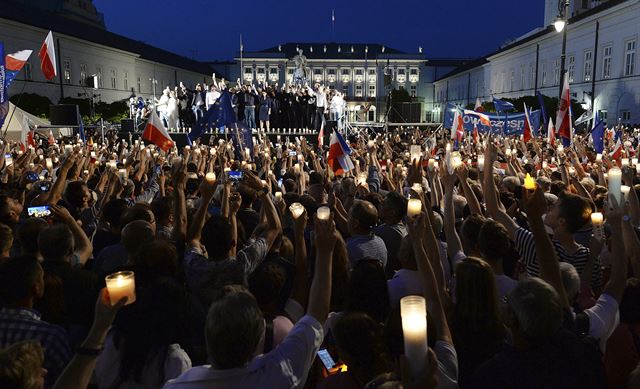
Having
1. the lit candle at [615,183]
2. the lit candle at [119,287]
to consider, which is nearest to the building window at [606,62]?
the lit candle at [615,183]

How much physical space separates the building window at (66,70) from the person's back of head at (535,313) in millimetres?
48001

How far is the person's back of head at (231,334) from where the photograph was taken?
2234 mm

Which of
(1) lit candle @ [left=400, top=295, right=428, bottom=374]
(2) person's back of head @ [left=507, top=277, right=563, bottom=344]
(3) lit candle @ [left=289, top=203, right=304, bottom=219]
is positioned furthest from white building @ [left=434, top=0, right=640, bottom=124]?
(1) lit candle @ [left=400, top=295, right=428, bottom=374]

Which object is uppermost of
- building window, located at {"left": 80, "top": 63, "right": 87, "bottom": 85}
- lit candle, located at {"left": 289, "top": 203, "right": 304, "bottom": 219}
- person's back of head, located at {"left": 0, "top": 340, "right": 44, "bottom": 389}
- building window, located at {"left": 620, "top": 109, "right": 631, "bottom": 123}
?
building window, located at {"left": 80, "top": 63, "right": 87, "bottom": 85}

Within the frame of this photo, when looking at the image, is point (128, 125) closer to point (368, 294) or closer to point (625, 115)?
point (368, 294)

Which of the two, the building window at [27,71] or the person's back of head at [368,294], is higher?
the building window at [27,71]

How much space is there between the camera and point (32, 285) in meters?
2.91

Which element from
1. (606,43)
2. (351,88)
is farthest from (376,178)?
(351,88)

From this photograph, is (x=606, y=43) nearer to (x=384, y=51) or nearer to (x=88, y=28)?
(x=88, y=28)

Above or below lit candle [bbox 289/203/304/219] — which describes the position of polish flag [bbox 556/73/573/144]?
above

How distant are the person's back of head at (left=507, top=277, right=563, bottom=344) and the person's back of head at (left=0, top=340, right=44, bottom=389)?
1.82 metres

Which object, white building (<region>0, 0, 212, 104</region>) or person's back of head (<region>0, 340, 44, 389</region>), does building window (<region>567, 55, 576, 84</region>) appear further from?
person's back of head (<region>0, 340, 44, 389</region>)

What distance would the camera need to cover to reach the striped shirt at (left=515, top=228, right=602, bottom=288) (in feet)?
13.5

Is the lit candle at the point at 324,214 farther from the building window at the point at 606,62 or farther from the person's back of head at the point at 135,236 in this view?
the building window at the point at 606,62
